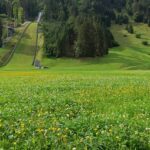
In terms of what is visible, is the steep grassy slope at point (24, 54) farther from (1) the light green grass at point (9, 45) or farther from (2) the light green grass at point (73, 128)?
(2) the light green grass at point (73, 128)

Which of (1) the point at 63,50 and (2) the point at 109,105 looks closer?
(2) the point at 109,105

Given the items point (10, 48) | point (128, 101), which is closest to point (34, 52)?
point (10, 48)

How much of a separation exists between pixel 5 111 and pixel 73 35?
135216 mm

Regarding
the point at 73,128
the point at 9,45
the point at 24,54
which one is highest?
the point at 73,128

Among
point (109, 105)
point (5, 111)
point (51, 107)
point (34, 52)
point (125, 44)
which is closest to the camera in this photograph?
point (5, 111)

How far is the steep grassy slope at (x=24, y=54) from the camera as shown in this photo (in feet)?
457

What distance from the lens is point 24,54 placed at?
16012 centimetres

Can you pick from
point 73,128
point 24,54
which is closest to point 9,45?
point 24,54

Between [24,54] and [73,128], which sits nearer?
[73,128]

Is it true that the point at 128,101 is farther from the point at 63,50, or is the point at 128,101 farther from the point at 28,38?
the point at 28,38

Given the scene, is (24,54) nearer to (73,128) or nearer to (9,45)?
(9,45)

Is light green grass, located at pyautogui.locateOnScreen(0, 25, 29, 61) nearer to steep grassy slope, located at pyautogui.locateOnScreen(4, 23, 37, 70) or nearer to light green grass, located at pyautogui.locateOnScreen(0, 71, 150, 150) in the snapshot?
steep grassy slope, located at pyautogui.locateOnScreen(4, 23, 37, 70)

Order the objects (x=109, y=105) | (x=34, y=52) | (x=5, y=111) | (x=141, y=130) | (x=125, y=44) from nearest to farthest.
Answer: (x=141, y=130) → (x=5, y=111) → (x=109, y=105) → (x=34, y=52) → (x=125, y=44)

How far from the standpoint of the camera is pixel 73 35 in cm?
15138
